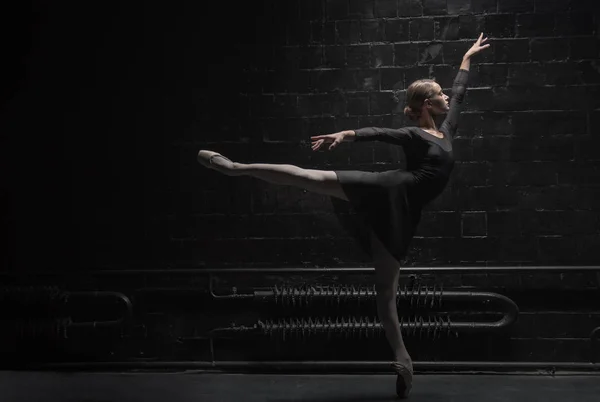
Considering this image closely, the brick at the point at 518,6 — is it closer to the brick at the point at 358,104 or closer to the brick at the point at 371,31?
the brick at the point at 371,31

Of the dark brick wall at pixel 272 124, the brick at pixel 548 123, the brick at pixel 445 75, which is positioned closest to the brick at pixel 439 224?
the dark brick wall at pixel 272 124

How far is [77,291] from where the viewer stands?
15.3 feet

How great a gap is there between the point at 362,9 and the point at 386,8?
155 millimetres

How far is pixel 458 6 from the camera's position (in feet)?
14.6

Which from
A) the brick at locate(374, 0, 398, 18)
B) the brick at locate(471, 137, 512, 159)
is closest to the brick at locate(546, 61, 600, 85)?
the brick at locate(471, 137, 512, 159)

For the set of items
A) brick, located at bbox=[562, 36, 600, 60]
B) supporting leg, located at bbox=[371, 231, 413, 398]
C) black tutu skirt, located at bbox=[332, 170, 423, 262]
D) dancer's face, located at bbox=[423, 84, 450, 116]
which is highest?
brick, located at bbox=[562, 36, 600, 60]

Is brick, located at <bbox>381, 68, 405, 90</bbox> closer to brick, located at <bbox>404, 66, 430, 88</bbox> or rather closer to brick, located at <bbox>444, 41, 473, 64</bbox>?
brick, located at <bbox>404, 66, 430, 88</bbox>

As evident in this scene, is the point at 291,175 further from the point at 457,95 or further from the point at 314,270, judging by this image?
the point at 457,95

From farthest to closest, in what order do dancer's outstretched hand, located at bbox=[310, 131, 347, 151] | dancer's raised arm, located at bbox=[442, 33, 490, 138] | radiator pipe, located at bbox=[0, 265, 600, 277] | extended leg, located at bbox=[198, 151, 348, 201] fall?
radiator pipe, located at bbox=[0, 265, 600, 277], dancer's raised arm, located at bbox=[442, 33, 490, 138], extended leg, located at bbox=[198, 151, 348, 201], dancer's outstretched hand, located at bbox=[310, 131, 347, 151]

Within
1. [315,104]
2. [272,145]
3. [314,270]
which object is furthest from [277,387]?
[315,104]

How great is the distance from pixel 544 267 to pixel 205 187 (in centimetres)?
224

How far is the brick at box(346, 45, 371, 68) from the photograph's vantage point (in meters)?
4.48

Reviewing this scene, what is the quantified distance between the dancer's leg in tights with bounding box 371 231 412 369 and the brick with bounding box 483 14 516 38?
161cm

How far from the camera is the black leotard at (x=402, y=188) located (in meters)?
3.74
